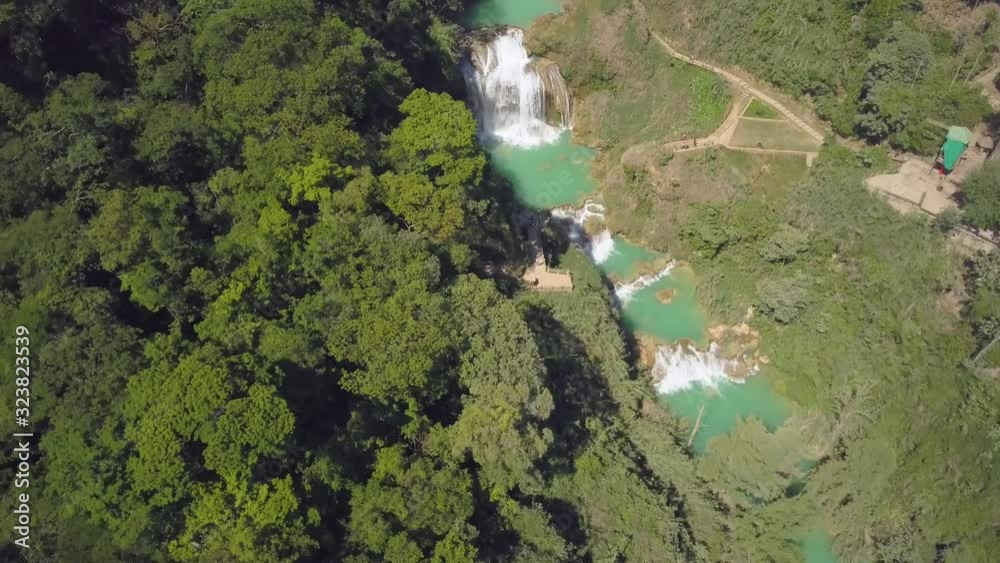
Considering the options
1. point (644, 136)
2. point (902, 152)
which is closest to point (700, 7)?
point (644, 136)

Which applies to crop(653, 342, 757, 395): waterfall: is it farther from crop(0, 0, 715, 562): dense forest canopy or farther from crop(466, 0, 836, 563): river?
crop(0, 0, 715, 562): dense forest canopy

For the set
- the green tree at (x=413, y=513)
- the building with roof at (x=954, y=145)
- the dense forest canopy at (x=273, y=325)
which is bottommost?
the green tree at (x=413, y=513)

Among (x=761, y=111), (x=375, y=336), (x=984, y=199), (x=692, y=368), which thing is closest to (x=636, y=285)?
(x=692, y=368)

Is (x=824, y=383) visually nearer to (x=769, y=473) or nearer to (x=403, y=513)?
(x=769, y=473)

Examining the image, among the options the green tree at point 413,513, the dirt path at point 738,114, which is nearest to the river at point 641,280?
the dirt path at point 738,114

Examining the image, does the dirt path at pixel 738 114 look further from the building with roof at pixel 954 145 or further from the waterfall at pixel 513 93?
the waterfall at pixel 513 93

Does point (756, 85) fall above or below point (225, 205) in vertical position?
above
